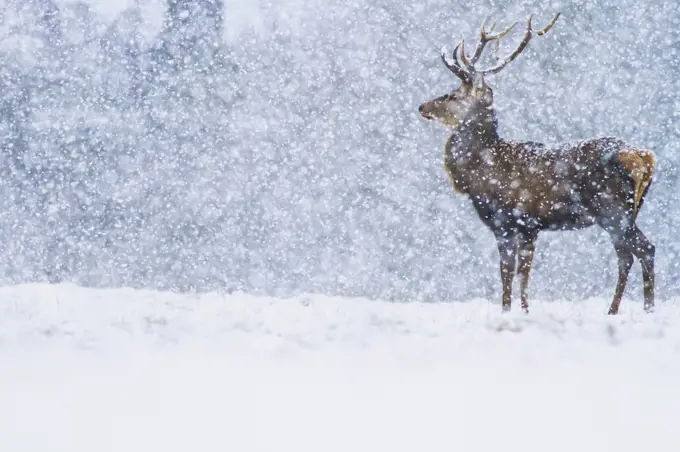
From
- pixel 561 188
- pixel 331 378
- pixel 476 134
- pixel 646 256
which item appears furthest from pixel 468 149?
pixel 331 378

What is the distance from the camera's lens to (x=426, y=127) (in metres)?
11.4

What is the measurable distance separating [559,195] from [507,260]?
0.67 m

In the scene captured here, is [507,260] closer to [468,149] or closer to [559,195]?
[559,195]

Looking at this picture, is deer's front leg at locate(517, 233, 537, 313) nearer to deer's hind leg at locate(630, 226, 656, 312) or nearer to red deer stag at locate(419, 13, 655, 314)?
red deer stag at locate(419, 13, 655, 314)

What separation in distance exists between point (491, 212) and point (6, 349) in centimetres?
374

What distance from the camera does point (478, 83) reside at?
685cm

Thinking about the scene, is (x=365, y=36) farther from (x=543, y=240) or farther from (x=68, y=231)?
(x=68, y=231)

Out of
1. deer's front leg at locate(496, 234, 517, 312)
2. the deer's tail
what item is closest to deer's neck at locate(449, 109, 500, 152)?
deer's front leg at locate(496, 234, 517, 312)

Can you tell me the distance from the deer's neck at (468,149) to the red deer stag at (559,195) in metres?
0.01

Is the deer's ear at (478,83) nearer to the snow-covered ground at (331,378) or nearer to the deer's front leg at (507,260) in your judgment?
the deer's front leg at (507,260)

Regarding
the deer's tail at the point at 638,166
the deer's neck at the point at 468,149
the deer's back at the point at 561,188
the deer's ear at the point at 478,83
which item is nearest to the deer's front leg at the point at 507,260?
the deer's back at the point at 561,188

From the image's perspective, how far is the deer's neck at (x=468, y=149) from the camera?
683 cm

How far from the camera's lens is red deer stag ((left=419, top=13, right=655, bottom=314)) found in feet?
21.4

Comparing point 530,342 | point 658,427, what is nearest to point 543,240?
point 530,342
